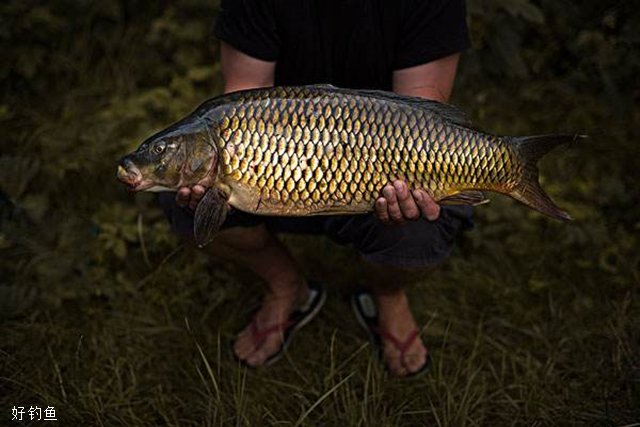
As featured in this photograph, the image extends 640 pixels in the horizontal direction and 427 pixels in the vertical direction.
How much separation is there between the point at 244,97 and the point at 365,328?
95 cm

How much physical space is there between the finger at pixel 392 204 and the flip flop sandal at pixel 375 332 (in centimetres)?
55

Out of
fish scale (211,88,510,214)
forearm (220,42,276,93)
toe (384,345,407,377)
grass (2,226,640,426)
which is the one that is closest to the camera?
fish scale (211,88,510,214)

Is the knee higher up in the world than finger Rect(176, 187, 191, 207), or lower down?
lower down

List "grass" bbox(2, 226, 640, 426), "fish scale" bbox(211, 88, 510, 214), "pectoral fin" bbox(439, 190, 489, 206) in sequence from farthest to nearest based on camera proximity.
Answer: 1. "grass" bbox(2, 226, 640, 426)
2. "pectoral fin" bbox(439, 190, 489, 206)
3. "fish scale" bbox(211, 88, 510, 214)

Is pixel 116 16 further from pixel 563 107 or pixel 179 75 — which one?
pixel 563 107

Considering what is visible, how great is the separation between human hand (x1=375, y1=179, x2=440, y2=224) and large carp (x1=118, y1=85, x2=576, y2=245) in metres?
0.02

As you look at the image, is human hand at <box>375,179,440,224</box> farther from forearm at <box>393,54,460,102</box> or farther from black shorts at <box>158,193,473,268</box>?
forearm at <box>393,54,460,102</box>

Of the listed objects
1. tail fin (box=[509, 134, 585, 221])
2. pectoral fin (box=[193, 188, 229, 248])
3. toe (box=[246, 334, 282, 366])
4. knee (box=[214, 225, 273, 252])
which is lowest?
toe (box=[246, 334, 282, 366])

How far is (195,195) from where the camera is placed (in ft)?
5.36

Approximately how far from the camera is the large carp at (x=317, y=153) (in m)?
1.55

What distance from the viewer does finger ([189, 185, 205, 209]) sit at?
1.60 meters

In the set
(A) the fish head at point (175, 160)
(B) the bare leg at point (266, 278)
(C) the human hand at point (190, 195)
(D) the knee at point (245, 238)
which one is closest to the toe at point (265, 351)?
(B) the bare leg at point (266, 278)

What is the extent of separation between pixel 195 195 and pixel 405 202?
467mm

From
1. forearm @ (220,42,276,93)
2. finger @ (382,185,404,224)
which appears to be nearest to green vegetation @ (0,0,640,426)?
finger @ (382,185,404,224)
